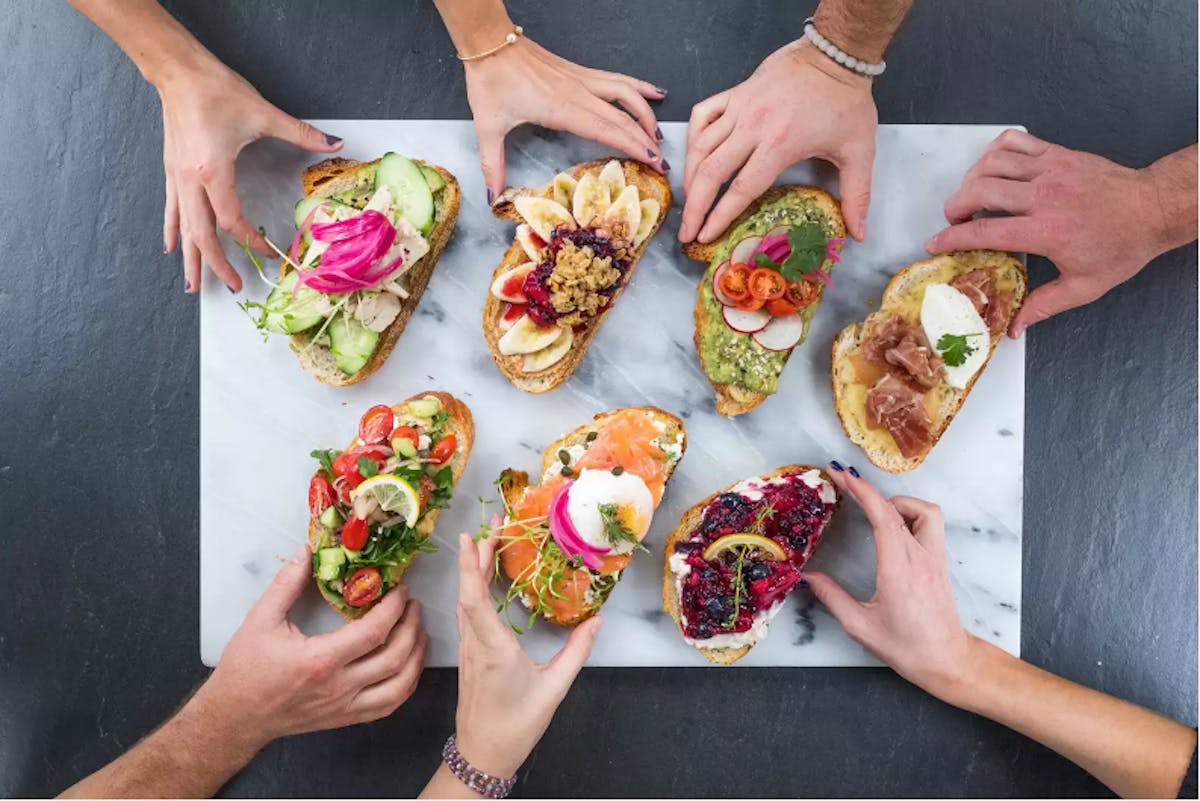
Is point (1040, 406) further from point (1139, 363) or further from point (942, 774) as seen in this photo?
point (942, 774)

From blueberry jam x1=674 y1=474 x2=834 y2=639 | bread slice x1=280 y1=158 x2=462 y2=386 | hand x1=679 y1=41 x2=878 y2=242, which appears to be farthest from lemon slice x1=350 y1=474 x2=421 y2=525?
hand x1=679 y1=41 x2=878 y2=242

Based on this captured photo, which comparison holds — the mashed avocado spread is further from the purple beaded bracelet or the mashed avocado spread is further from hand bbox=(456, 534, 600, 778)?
the purple beaded bracelet

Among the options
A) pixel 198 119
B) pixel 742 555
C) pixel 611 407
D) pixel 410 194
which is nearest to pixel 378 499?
pixel 611 407

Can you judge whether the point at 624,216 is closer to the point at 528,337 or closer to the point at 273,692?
the point at 528,337

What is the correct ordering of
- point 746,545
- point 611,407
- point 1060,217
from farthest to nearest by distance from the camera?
point 611,407, point 1060,217, point 746,545

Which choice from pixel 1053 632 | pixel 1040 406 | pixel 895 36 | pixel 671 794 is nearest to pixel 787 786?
pixel 671 794
